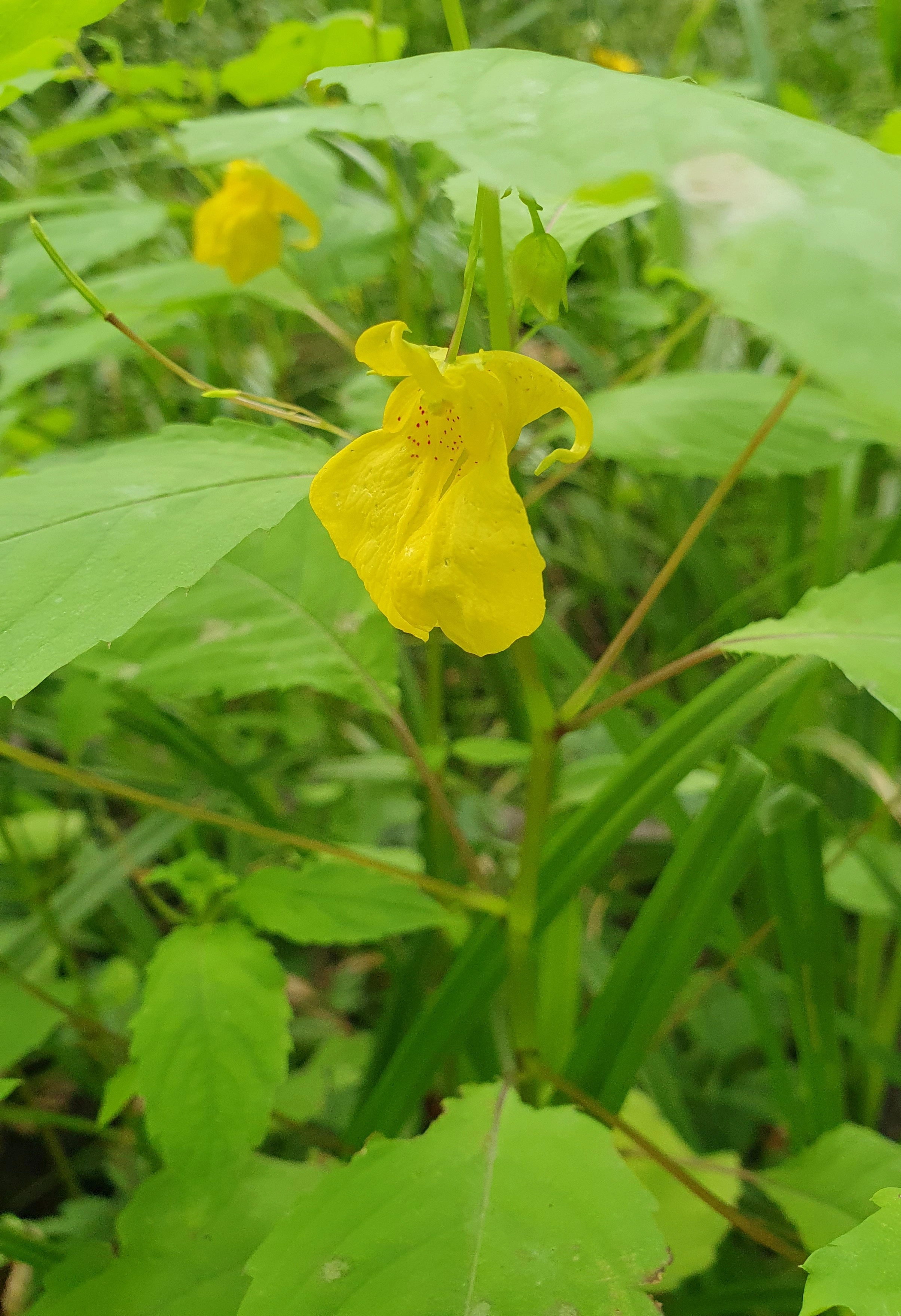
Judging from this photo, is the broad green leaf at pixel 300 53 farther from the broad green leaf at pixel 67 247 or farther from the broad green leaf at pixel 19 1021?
the broad green leaf at pixel 19 1021

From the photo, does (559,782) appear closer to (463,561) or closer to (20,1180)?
(463,561)

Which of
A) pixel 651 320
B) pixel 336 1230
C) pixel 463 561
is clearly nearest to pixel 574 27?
pixel 651 320

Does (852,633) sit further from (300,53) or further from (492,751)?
(300,53)

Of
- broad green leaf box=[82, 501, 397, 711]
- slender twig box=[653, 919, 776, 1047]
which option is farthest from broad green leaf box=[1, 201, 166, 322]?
slender twig box=[653, 919, 776, 1047]

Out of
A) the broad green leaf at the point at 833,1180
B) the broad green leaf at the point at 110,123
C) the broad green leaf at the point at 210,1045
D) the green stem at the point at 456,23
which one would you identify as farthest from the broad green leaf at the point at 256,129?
the broad green leaf at the point at 833,1180

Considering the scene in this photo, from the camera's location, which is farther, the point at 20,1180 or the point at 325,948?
the point at 325,948

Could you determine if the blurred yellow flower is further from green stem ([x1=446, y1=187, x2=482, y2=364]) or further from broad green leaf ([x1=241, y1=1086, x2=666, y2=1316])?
broad green leaf ([x1=241, y1=1086, x2=666, y2=1316])
